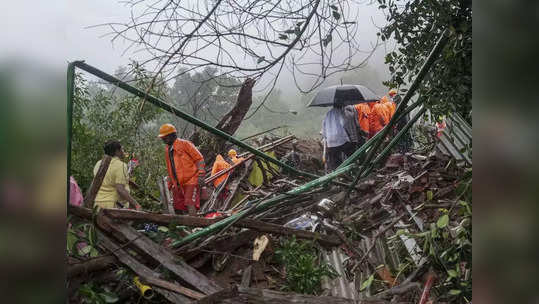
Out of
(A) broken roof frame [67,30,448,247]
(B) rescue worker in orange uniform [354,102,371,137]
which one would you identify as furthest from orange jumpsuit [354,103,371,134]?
(A) broken roof frame [67,30,448,247]

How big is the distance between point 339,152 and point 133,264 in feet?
18.8

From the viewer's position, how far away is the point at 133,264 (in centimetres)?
293

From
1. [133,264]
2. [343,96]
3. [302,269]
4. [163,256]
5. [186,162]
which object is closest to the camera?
[133,264]

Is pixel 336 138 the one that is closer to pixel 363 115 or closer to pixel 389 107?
pixel 363 115

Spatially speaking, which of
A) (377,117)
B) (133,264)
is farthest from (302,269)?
(377,117)

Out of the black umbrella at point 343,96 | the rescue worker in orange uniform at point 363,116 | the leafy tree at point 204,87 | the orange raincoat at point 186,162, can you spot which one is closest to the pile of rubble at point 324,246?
the leafy tree at point 204,87

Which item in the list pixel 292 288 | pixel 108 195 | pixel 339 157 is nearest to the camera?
pixel 292 288

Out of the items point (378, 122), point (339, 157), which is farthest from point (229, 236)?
point (378, 122)
